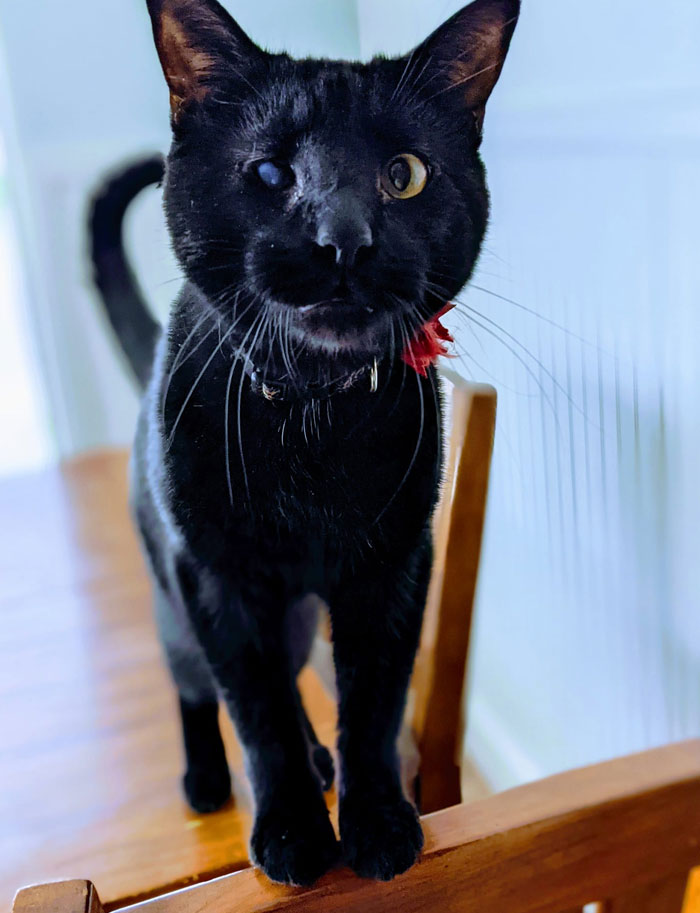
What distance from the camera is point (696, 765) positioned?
0.53m

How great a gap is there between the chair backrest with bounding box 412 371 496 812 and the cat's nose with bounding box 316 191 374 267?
→ 13cm

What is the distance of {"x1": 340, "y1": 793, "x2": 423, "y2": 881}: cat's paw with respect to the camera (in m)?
0.48

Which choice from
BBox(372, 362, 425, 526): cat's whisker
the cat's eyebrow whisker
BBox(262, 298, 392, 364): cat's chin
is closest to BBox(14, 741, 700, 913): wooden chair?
BBox(372, 362, 425, 526): cat's whisker

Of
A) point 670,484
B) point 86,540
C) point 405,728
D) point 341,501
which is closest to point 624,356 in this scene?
point 670,484

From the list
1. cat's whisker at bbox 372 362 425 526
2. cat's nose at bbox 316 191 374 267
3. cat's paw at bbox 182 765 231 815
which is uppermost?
cat's nose at bbox 316 191 374 267

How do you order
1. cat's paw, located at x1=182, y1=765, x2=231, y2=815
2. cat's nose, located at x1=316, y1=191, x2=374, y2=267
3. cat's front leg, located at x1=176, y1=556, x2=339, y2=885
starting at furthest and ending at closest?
1. cat's paw, located at x1=182, y1=765, x2=231, y2=815
2. cat's front leg, located at x1=176, y1=556, x2=339, y2=885
3. cat's nose, located at x1=316, y1=191, x2=374, y2=267

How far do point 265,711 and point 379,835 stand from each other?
11 cm

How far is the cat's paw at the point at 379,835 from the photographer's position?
0.48m

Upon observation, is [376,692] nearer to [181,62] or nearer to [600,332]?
[600,332]

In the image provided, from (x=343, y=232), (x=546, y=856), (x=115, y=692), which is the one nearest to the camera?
(x=343, y=232)

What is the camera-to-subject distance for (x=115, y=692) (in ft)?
2.35

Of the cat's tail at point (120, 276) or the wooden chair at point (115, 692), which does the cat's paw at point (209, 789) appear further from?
the cat's tail at point (120, 276)

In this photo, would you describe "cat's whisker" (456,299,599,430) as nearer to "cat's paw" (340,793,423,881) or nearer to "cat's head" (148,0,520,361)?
"cat's head" (148,0,520,361)

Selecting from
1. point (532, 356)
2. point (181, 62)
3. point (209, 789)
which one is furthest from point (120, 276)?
point (209, 789)
